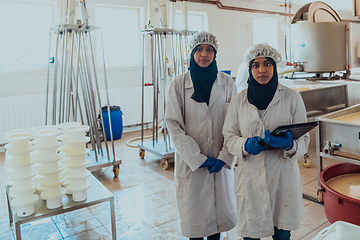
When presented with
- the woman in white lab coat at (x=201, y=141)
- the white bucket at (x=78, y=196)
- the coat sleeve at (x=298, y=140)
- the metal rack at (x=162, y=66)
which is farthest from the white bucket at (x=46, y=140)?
the metal rack at (x=162, y=66)

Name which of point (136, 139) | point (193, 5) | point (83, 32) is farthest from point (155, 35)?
point (193, 5)

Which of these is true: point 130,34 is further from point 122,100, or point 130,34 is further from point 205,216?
point 205,216

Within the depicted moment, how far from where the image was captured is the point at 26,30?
341 centimetres

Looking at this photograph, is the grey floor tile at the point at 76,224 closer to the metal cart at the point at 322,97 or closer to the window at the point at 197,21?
the metal cart at the point at 322,97

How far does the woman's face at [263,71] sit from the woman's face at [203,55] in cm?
26

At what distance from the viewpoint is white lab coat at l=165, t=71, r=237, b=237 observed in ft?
5.36

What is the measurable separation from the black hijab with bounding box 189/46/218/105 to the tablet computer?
420 millimetres

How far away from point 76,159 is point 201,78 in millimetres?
824

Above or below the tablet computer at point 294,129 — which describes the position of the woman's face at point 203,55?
above

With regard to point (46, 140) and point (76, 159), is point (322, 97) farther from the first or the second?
point (46, 140)

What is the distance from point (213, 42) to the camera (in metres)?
1.65

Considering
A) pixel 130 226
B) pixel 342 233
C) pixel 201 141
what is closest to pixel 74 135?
pixel 201 141

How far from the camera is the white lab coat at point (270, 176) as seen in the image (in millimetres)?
1470

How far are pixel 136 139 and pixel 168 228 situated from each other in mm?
2821
